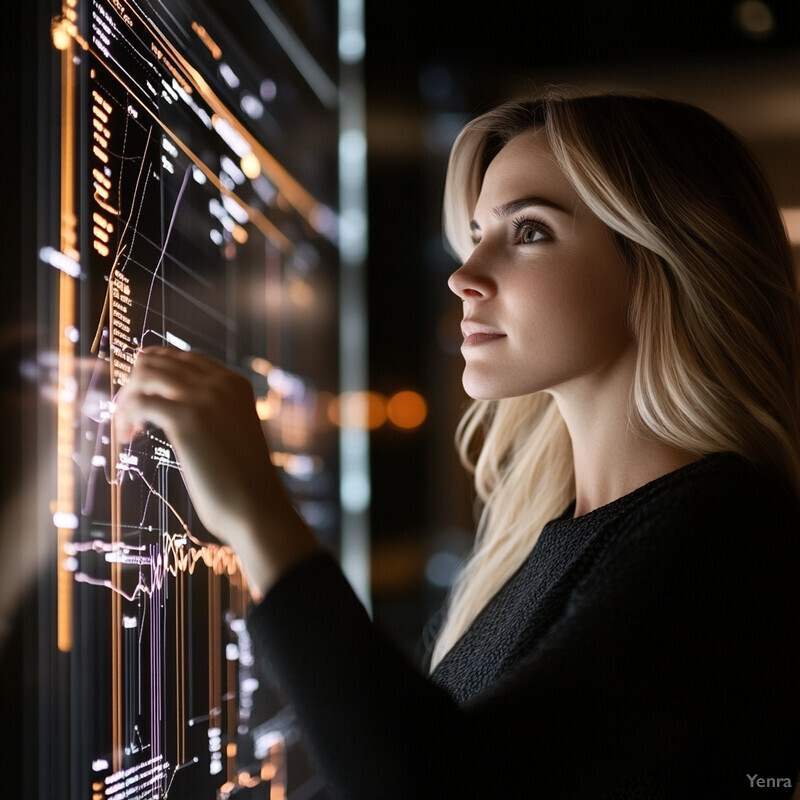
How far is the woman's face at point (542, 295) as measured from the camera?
897 mm

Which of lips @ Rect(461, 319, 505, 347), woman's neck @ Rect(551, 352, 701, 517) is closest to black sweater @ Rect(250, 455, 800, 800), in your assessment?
woman's neck @ Rect(551, 352, 701, 517)

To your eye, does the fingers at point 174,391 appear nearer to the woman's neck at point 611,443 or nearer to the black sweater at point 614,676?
the black sweater at point 614,676

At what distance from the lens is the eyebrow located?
92 cm

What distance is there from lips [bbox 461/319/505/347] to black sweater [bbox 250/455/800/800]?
0.22 m

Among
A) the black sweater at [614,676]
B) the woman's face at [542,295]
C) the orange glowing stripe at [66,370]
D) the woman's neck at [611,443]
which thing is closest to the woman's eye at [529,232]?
the woman's face at [542,295]

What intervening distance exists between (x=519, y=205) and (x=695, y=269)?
18 cm

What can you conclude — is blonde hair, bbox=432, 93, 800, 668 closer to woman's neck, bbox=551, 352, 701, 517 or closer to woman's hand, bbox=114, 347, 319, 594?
woman's neck, bbox=551, 352, 701, 517

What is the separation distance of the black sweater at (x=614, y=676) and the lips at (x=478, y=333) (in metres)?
0.22

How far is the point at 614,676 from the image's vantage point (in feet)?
2.10

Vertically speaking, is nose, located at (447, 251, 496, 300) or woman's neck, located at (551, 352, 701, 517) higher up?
nose, located at (447, 251, 496, 300)

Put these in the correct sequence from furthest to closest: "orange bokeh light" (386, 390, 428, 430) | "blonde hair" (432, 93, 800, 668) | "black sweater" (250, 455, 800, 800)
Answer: "orange bokeh light" (386, 390, 428, 430), "blonde hair" (432, 93, 800, 668), "black sweater" (250, 455, 800, 800)

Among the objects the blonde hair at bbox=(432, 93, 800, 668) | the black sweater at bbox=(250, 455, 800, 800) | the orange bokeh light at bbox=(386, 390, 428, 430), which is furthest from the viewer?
the orange bokeh light at bbox=(386, 390, 428, 430)

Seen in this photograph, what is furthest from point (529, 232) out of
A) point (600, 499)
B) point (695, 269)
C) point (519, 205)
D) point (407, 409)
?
point (407, 409)

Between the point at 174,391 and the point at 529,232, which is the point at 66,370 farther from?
the point at 529,232
